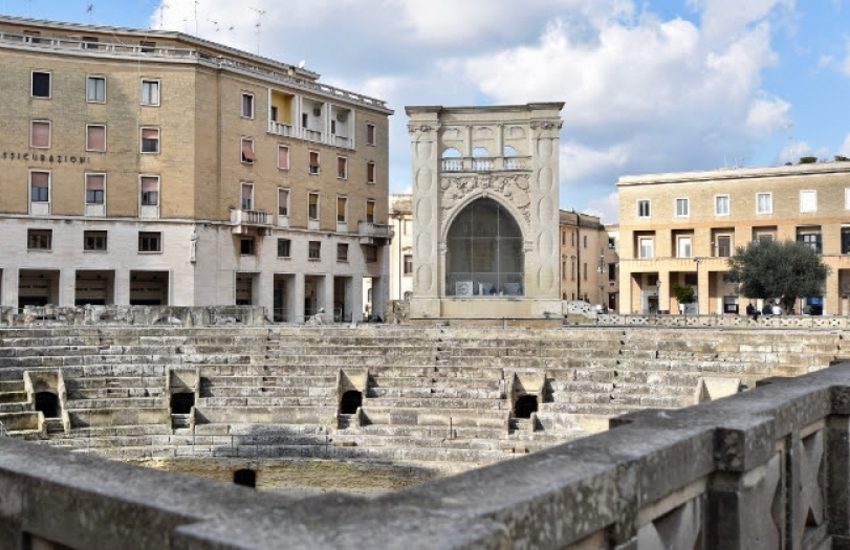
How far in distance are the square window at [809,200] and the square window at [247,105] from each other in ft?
103

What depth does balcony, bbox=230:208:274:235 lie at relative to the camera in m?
39.1

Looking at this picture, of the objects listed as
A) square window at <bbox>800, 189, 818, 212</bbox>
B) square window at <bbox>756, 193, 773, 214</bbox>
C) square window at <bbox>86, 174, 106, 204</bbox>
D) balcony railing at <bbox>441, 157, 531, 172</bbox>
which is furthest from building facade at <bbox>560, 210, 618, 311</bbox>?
balcony railing at <bbox>441, 157, 531, 172</bbox>

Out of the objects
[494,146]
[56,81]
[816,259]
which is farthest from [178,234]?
[816,259]

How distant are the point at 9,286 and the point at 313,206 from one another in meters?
15.1

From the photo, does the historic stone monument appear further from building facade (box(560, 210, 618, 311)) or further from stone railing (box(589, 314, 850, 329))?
building facade (box(560, 210, 618, 311))

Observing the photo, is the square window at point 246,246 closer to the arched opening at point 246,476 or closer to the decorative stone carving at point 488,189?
the decorative stone carving at point 488,189

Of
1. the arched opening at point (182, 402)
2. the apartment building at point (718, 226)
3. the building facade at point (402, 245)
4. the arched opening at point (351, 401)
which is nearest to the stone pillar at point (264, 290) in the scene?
the building facade at point (402, 245)

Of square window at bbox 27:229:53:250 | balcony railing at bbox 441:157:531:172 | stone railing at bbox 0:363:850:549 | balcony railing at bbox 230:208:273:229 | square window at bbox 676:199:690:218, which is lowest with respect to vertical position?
stone railing at bbox 0:363:850:549

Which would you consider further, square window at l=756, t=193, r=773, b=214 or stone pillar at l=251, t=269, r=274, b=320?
square window at l=756, t=193, r=773, b=214

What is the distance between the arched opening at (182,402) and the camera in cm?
2012

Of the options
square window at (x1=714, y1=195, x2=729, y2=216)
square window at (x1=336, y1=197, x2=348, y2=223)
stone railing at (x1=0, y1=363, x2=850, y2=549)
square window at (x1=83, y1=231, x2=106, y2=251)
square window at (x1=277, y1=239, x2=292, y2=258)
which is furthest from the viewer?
square window at (x1=714, y1=195, x2=729, y2=216)

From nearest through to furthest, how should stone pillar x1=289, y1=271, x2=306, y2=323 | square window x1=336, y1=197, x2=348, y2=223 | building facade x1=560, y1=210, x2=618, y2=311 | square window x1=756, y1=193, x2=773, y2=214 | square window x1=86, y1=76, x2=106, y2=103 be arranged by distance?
square window x1=86, y1=76, x2=106, y2=103 → stone pillar x1=289, y1=271, x2=306, y2=323 → square window x1=336, y1=197, x2=348, y2=223 → square window x1=756, y1=193, x2=773, y2=214 → building facade x1=560, y1=210, x2=618, y2=311

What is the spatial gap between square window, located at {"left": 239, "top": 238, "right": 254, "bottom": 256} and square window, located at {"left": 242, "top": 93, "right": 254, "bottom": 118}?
19.8 ft

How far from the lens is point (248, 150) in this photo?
40281 millimetres
